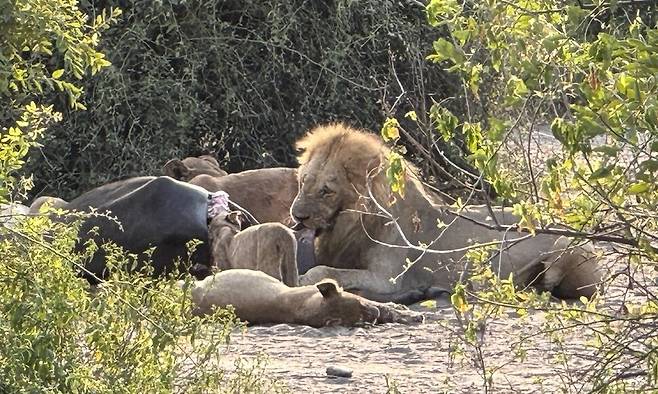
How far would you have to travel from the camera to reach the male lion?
9.34 m

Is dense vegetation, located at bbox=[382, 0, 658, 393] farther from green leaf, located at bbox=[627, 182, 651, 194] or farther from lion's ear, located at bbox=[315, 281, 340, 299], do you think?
lion's ear, located at bbox=[315, 281, 340, 299]

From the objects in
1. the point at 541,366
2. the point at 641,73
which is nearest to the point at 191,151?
the point at 541,366

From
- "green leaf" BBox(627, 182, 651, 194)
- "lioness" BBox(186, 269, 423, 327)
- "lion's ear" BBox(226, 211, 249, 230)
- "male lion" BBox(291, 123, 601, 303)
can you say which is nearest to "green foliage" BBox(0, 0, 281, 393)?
"green leaf" BBox(627, 182, 651, 194)

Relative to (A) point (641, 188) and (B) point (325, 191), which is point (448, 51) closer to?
(A) point (641, 188)

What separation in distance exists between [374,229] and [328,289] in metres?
1.78

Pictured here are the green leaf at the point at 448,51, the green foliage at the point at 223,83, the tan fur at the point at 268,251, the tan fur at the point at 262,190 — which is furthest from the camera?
the green foliage at the point at 223,83

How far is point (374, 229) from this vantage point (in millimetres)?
9609

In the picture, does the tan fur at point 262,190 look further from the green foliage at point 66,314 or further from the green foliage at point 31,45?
the green foliage at point 66,314

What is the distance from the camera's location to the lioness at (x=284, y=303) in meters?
7.93

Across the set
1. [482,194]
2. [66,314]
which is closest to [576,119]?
[482,194]

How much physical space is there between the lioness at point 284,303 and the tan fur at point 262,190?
7.00 feet

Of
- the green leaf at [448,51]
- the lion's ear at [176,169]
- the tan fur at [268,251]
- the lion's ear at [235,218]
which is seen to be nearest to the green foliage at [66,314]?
the green leaf at [448,51]

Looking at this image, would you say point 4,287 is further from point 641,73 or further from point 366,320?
point 366,320

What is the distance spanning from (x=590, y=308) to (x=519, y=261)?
4.10 m
